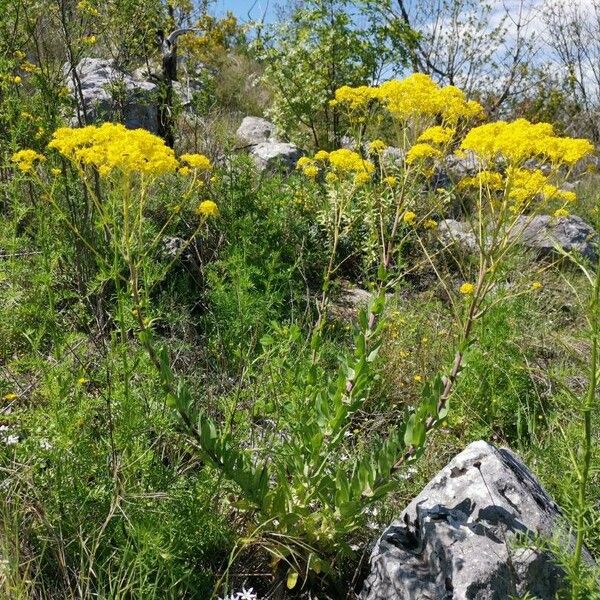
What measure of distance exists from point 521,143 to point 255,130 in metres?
9.86

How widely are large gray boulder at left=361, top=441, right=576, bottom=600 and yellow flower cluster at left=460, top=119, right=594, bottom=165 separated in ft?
3.40

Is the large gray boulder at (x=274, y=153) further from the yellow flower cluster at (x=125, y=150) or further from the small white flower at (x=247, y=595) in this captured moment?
the small white flower at (x=247, y=595)

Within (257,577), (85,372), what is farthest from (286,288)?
(257,577)

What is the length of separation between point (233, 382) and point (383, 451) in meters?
1.47

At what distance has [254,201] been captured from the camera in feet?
18.7

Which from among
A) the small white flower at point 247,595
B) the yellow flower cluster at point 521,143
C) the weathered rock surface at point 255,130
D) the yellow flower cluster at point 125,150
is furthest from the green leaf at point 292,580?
the weathered rock surface at point 255,130

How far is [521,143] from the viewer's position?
2160mm

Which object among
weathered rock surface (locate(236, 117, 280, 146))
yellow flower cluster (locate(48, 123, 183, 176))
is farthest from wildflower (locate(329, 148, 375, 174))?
weathered rock surface (locate(236, 117, 280, 146))

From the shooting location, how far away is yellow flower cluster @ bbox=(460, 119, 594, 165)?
2.18 m

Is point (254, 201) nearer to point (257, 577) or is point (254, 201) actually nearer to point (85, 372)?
point (85, 372)

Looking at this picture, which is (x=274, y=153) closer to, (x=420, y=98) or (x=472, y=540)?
(x=420, y=98)

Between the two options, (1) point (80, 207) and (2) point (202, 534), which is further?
(1) point (80, 207)

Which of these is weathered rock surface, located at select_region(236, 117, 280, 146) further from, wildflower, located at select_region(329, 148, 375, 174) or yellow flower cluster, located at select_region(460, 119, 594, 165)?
yellow flower cluster, located at select_region(460, 119, 594, 165)

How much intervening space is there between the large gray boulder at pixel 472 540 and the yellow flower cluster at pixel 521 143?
104cm
